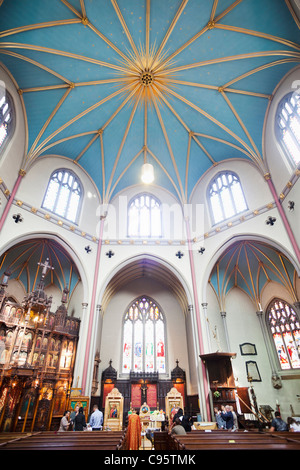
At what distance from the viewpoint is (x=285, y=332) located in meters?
15.8

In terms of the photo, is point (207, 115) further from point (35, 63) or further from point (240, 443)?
point (240, 443)

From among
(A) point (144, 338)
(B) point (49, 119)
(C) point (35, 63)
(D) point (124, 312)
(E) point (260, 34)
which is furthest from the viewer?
(D) point (124, 312)

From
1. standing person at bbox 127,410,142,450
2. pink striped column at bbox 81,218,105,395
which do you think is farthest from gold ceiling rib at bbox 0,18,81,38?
standing person at bbox 127,410,142,450

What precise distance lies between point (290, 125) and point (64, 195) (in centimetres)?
1259

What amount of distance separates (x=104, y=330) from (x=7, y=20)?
17261 millimetres

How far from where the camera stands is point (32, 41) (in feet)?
35.5

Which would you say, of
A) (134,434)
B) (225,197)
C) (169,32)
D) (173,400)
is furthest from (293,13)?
(173,400)

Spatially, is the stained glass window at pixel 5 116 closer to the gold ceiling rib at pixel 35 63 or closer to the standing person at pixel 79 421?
the gold ceiling rib at pixel 35 63

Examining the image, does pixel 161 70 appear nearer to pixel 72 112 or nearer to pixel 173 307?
pixel 72 112

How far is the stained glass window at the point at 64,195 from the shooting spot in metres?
14.6

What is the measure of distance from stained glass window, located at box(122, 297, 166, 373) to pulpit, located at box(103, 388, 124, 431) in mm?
2862

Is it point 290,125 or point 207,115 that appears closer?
point 290,125

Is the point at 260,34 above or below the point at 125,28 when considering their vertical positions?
below
